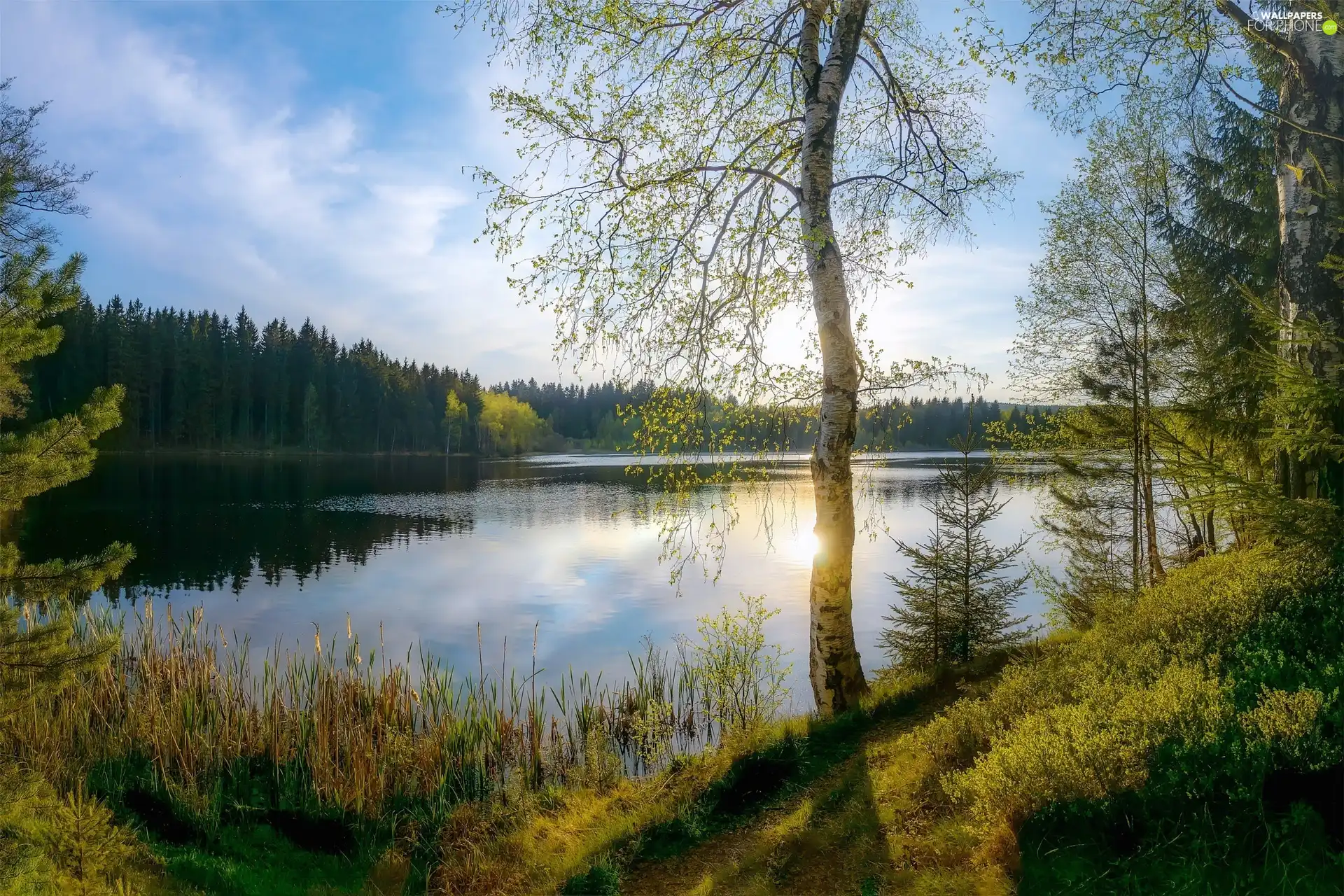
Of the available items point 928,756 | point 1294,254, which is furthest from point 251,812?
point 1294,254

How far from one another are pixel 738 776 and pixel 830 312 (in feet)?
16.8

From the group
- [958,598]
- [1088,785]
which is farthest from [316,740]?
[958,598]

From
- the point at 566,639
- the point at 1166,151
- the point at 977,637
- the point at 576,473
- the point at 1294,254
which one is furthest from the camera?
the point at 576,473

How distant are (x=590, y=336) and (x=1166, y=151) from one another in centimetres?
1466

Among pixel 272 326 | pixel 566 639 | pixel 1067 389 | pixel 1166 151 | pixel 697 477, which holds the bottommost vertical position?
pixel 566 639

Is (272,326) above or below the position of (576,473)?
above

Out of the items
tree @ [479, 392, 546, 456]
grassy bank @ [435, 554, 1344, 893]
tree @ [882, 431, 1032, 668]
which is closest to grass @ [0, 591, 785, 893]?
grassy bank @ [435, 554, 1344, 893]

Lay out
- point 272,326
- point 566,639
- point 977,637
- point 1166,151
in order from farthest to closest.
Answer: point 272,326 < point 566,639 < point 1166,151 < point 977,637

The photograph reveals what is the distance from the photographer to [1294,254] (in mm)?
6793

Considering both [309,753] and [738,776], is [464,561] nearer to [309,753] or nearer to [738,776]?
[309,753]

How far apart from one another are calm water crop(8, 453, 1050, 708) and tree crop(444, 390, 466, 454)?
58132mm

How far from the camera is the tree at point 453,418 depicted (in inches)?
4173

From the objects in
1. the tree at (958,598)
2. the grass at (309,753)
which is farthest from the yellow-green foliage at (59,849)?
the tree at (958,598)

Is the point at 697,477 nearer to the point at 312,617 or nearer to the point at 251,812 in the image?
the point at 251,812
